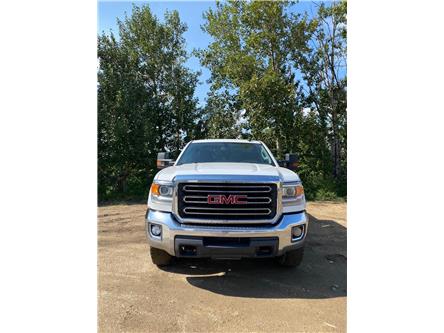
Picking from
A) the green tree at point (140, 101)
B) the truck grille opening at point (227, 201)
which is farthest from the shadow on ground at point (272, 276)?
the green tree at point (140, 101)

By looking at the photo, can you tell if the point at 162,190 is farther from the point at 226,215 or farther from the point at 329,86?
the point at 329,86

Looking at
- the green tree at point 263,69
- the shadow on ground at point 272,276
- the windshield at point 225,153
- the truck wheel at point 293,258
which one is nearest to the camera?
the shadow on ground at point 272,276

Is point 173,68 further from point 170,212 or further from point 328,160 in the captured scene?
point 170,212

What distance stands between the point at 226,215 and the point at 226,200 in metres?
0.17

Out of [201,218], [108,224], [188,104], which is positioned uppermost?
[188,104]

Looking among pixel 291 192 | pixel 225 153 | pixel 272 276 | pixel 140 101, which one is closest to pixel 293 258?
pixel 272 276

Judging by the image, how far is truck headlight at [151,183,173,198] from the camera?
3.65 metres

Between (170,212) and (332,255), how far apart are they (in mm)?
2687

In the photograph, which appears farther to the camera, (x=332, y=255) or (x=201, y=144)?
(x=201, y=144)

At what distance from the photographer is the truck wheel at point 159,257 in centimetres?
405

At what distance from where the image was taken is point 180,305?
322 centimetres

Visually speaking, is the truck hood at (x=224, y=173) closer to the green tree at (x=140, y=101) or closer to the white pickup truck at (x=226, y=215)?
the white pickup truck at (x=226, y=215)

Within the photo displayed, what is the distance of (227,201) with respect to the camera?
11.5 ft

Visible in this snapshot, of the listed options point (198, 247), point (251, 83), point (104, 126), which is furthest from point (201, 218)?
point (104, 126)
